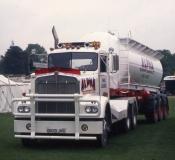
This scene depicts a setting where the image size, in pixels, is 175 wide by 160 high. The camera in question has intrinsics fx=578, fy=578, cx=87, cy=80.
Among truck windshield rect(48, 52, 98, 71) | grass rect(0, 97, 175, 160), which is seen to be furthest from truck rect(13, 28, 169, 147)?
grass rect(0, 97, 175, 160)

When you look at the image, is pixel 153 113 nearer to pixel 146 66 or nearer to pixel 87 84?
pixel 146 66

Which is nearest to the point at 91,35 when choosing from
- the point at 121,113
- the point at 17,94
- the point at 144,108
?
the point at 121,113

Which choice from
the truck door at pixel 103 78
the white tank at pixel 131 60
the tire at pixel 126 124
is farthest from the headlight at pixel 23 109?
the tire at pixel 126 124

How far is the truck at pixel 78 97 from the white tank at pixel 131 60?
0.04m

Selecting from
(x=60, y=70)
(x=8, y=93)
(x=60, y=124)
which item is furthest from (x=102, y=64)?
(x=8, y=93)

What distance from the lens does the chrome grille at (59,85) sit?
53.1ft

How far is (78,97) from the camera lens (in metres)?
15.6

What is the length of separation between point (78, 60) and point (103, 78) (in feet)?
3.18

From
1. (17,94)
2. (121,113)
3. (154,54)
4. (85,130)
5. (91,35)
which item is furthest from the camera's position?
(17,94)

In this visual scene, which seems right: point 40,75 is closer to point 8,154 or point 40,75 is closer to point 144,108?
point 8,154

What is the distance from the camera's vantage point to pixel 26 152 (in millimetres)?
15211

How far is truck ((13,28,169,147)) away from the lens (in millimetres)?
15664

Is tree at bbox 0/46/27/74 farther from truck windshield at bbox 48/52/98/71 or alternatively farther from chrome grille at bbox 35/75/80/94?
chrome grille at bbox 35/75/80/94

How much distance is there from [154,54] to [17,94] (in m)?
12.7
